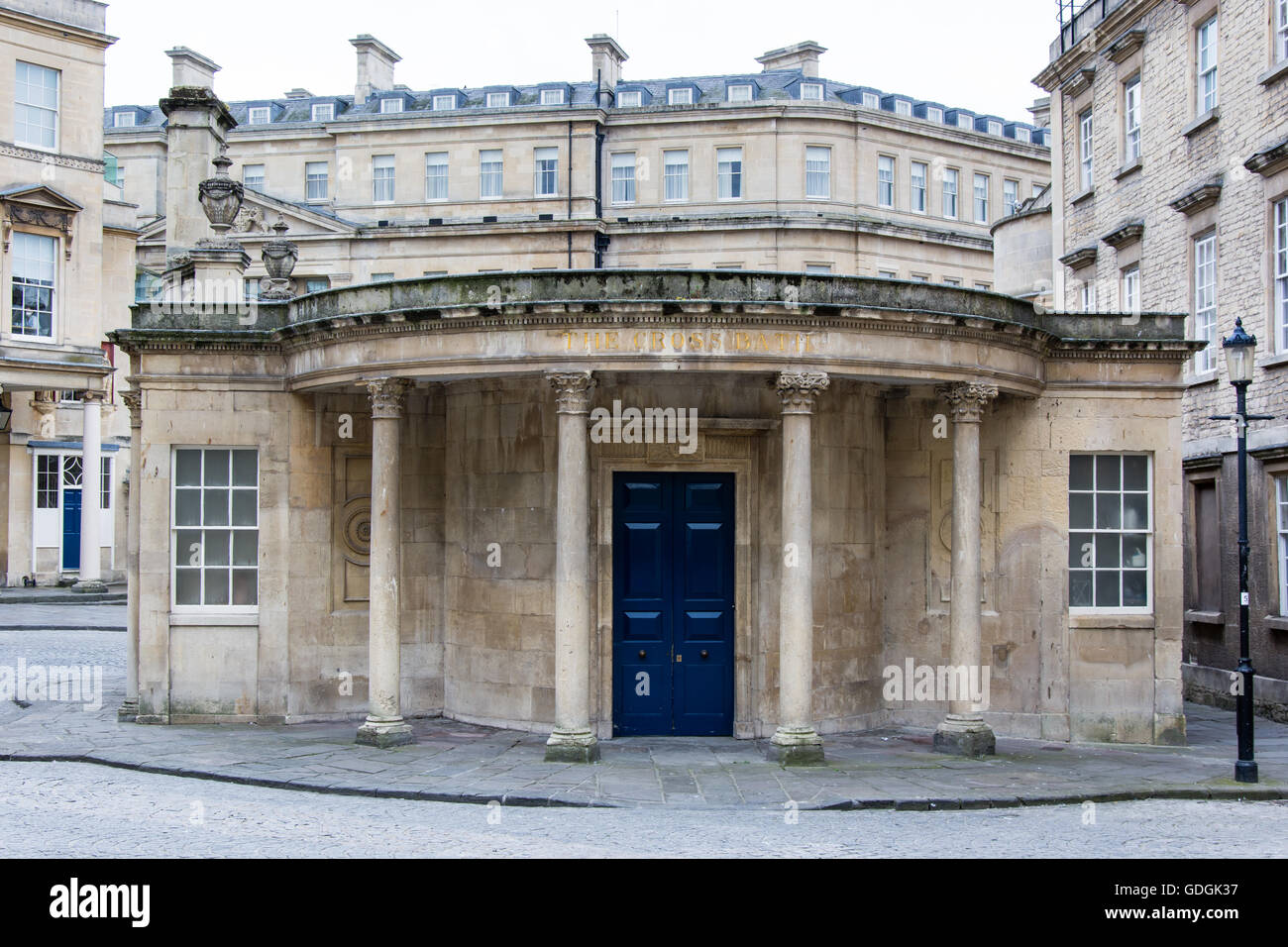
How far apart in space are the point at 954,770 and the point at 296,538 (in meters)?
8.19

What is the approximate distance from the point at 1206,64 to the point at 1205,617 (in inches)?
368

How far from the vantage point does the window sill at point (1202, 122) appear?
21.4 meters

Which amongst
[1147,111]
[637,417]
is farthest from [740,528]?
[1147,111]

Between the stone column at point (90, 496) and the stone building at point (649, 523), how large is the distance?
1888 cm

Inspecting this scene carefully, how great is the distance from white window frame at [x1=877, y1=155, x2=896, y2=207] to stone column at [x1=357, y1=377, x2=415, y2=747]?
37.2 metres

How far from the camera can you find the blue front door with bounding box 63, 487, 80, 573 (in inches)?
1460

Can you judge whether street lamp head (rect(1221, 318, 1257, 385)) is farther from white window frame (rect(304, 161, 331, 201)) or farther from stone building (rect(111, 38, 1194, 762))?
white window frame (rect(304, 161, 331, 201))

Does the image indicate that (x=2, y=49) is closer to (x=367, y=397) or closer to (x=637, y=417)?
(x=367, y=397)

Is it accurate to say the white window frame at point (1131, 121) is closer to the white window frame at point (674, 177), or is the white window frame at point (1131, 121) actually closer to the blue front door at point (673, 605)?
the blue front door at point (673, 605)

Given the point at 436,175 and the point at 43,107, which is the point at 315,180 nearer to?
the point at 436,175

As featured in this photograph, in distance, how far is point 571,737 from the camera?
1335 cm

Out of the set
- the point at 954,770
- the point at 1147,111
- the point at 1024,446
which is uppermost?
the point at 1147,111

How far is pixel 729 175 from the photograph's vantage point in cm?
4781

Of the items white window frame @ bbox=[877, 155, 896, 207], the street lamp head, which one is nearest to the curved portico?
the street lamp head
